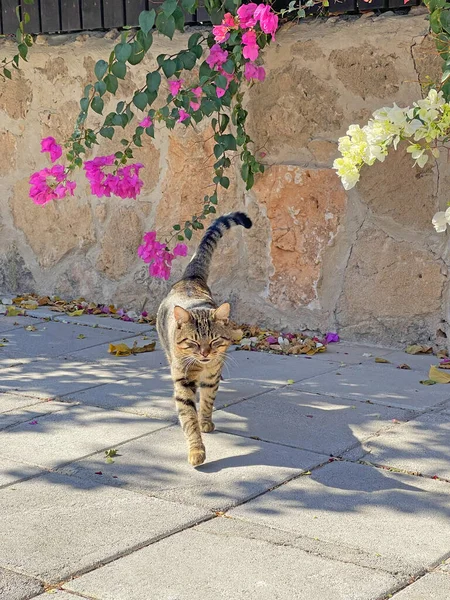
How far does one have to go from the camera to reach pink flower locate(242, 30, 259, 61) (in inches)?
210

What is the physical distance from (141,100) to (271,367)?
1.65m

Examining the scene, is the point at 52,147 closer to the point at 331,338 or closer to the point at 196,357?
the point at 331,338

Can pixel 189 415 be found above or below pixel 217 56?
below

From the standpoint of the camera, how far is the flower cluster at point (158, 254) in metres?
6.13

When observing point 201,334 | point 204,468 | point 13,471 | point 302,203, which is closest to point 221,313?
point 201,334

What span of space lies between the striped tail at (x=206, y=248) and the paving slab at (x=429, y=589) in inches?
108

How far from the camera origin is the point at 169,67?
5.29 m

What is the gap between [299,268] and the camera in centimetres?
604

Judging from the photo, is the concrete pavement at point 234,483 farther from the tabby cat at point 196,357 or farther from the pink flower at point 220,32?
the pink flower at point 220,32

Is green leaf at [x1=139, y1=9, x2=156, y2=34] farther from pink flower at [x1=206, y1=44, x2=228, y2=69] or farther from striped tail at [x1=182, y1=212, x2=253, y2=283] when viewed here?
striped tail at [x1=182, y1=212, x2=253, y2=283]

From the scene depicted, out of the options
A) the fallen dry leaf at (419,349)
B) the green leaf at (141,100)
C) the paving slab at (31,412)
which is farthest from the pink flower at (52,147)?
the fallen dry leaf at (419,349)

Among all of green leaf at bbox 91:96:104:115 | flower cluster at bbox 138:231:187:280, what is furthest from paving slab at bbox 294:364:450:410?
green leaf at bbox 91:96:104:115

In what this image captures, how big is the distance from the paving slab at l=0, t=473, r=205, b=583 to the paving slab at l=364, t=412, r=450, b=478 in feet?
3.09

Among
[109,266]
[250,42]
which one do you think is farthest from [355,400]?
[109,266]
